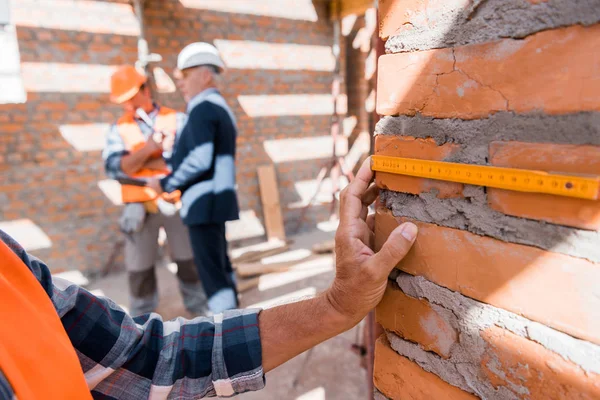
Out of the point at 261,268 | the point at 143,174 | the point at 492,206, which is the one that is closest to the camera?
the point at 492,206

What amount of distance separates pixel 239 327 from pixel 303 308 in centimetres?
19

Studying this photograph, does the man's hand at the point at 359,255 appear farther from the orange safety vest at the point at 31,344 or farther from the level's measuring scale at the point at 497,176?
the orange safety vest at the point at 31,344

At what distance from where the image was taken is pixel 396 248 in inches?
37.0

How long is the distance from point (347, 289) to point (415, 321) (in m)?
0.18

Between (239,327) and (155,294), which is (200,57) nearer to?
(155,294)

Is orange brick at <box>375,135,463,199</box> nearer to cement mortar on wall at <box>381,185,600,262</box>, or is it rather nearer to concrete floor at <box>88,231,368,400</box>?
cement mortar on wall at <box>381,185,600,262</box>

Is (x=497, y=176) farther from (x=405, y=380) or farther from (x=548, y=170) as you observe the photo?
(x=405, y=380)

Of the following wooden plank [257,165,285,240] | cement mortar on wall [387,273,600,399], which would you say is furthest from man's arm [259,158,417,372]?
wooden plank [257,165,285,240]

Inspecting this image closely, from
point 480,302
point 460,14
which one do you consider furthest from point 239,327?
point 460,14

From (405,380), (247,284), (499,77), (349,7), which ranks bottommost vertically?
(247,284)

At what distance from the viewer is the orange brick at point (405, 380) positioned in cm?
96

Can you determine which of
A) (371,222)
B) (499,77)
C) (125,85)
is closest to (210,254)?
(125,85)

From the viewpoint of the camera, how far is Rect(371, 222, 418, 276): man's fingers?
3.09 ft

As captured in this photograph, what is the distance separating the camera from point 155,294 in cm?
365
